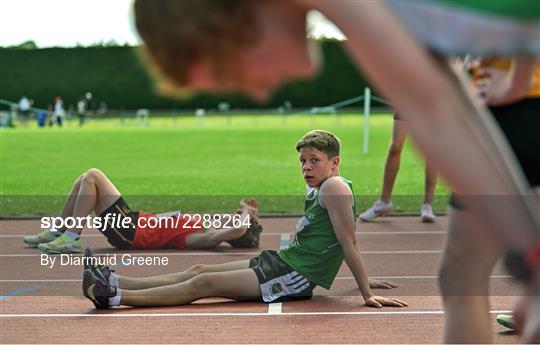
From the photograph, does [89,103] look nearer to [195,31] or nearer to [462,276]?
[462,276]

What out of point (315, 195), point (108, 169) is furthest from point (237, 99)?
point (315, 195)

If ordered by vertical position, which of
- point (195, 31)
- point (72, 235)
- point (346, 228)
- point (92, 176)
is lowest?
point (72, 235)

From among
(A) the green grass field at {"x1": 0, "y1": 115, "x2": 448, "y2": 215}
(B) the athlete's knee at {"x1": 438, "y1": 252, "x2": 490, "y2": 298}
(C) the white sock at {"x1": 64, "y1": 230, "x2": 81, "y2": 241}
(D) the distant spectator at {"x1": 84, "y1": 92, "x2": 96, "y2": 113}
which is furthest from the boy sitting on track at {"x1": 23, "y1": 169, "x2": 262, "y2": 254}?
(D) the distant spectator at {"x1": 84, "y1": 92, "x2": 96, "y2": 113}

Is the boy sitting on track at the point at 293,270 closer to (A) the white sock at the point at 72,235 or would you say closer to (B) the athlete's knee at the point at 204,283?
(B) the athlete's knee at the point at 204,283

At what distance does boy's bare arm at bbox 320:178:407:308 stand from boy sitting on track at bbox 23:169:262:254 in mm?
2131

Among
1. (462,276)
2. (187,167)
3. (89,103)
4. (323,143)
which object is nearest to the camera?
(462,276)

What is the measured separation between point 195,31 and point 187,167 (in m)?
17.0

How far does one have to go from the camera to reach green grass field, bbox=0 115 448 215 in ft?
43.5

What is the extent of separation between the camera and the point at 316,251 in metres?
6.11

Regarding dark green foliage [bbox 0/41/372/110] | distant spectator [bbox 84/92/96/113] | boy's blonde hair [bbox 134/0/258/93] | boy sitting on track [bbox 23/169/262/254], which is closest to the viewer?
boy's blonde hair [bbox 134/0/258/93]

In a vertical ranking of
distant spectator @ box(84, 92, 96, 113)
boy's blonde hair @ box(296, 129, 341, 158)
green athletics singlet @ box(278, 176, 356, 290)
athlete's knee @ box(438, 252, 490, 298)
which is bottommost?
green athletics singlet @ box(278, 176, 356, 290)

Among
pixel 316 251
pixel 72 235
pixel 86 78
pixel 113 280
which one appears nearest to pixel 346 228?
pixel 316 251

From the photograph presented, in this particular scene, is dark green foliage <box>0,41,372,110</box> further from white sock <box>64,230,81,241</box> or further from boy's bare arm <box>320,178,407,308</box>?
boy's bare arm <box>320,178,407,308</box>

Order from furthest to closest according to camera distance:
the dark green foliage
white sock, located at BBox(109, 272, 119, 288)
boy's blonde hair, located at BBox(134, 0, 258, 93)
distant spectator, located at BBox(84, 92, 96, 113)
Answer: the dark green foliage
distant spectator, located at BBox(84, 92, 96, 113)
white sock, located at BBox(109, 272, 119, 288)
boy's blonde hair, located at BBox(134, 0, 258, 93)
